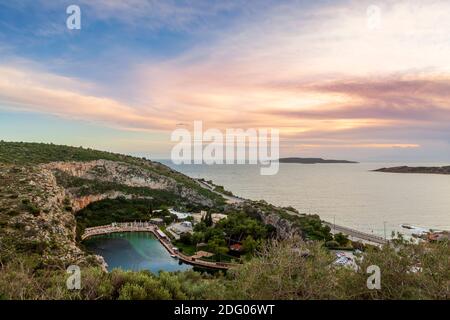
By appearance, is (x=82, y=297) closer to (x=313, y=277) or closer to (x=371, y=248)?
(x=313, y=277)

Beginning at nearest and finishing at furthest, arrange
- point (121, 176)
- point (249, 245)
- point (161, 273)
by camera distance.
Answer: point (161, 273) < point (249, 245) < point (121, 176)

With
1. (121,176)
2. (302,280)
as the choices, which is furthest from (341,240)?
(121,176)

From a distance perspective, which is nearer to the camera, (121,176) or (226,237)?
(226,237)

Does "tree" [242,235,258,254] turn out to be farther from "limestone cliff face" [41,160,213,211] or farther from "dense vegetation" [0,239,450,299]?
"limestone cliff face" [41,160,213,211]

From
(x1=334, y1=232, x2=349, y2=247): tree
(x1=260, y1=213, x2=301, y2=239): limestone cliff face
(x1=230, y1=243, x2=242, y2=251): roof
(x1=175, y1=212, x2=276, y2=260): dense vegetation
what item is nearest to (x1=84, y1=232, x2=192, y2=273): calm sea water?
(x1=175, y1=212, x2=276, y2=260): dense vegetation

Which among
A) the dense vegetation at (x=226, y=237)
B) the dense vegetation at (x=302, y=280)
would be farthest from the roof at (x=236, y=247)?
the dense vegetation at (x=302, y=280)

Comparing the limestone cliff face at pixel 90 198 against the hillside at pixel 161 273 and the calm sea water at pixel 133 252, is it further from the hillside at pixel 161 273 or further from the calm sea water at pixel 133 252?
the calm sea water at pixel 133 252

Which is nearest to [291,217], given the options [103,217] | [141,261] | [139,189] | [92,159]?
[141,261]

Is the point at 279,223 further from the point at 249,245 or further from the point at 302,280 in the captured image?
the point at 302,280
